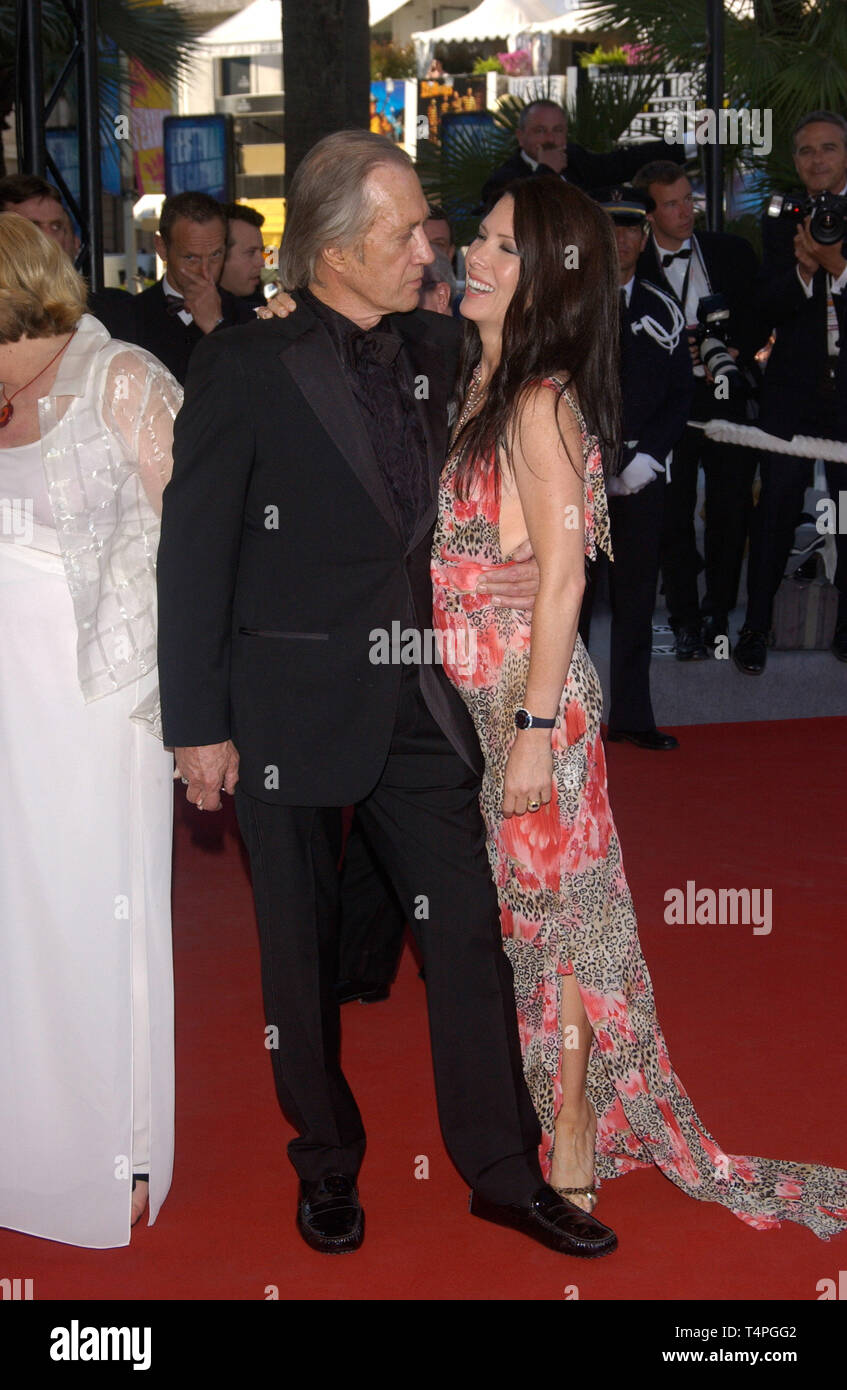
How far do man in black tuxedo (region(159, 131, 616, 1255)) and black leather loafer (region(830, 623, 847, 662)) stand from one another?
4106 mm

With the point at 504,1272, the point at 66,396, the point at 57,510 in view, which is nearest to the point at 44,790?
the point at 57,510

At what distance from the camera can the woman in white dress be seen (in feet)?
8.29

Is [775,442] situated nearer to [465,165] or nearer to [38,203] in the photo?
[38,203]

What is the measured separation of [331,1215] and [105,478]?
121 cm

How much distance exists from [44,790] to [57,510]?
0.44m

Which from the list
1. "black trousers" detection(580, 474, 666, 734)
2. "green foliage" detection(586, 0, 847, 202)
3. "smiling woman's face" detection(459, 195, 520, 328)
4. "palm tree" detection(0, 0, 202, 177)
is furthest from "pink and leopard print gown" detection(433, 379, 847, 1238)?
"palm tree" detection(0, 0, 202, 177)

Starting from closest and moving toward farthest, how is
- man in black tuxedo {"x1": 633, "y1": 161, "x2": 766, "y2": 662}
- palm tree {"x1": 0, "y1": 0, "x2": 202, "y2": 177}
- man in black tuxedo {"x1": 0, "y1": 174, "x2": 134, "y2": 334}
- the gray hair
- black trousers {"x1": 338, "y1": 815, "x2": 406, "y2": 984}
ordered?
black trousers {"x1": 338, "y1": 815, "x2": 406, "y2": 984}, the gray hair, man in black tuxedo {"x1": 0, "y1": 174, "x2": 134, "y2": 334}, man in black tuxedo {"x1": 633, "y1": 161, "x2": 766, "y2": 662}, palm tree {"x1": 0, "y1": 0, "x2": 202, "y2": 177}

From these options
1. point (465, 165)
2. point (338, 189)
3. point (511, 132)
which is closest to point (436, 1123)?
point (338, 189)

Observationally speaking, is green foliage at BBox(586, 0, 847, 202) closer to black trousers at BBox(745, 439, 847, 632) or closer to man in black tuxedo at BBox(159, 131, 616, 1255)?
black trousers at BBox(745, 439, 847, 632)

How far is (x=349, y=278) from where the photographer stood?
95.6 inches

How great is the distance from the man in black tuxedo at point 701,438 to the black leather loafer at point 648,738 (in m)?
0.53

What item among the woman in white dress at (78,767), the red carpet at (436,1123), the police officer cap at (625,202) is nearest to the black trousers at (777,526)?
the police officer cap at (625,202)

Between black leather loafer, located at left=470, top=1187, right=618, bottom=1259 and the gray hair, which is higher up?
the gray hair

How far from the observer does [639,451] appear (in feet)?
18.6
